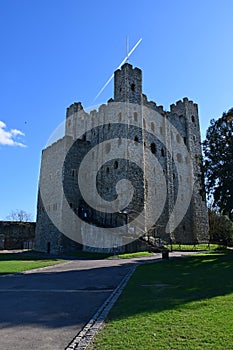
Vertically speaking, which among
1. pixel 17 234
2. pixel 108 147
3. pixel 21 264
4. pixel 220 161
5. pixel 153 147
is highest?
pixel 153 147

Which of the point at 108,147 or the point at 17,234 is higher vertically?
the point at 108,147

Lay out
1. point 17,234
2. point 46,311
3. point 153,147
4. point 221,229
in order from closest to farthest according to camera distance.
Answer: point 46,311 → point 153,147 → point 17,234 → point 221,229

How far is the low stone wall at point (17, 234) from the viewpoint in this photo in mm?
36594

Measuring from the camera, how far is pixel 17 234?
37.6 metres

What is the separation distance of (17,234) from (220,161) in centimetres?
2772

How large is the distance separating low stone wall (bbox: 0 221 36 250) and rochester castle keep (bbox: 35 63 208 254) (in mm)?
4715

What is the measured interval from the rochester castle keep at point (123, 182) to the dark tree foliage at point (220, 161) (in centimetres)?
607

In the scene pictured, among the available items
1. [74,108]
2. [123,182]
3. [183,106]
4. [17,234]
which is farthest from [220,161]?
[17,234]

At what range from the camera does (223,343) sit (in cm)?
387

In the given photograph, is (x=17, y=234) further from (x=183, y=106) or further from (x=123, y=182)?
(x=183, y=106)

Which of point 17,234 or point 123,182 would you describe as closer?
point 123,182

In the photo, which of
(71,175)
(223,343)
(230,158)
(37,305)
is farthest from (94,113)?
(223,343)

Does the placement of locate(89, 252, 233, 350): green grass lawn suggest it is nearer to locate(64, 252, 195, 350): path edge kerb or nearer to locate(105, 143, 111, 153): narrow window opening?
locate(64, 252, 195, 350): path edge kerb

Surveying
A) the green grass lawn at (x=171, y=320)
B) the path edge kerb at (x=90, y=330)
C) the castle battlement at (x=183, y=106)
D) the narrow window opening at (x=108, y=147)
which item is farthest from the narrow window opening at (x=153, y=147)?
the path edge kerb at (x=90, y=330)
